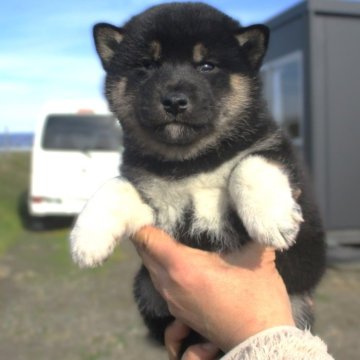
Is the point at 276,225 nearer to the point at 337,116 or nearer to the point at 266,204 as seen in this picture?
the point at 266,204

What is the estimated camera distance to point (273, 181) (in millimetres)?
2197

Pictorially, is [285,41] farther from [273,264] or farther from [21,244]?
[273,264]

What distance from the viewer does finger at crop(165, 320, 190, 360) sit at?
249cm

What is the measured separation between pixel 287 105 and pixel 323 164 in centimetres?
188

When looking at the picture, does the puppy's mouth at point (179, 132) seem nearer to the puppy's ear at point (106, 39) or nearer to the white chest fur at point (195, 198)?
the white chest fur at point (195, 198)

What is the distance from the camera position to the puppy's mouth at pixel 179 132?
2.47 m

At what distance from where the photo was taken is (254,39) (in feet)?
8.71

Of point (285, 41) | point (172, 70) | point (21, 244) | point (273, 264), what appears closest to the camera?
point (273, 264)

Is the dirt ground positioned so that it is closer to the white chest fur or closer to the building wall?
the building wall

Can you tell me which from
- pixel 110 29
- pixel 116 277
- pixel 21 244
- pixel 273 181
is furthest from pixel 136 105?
pixel 21 244

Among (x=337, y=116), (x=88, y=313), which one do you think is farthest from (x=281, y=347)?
(x=337, y=116)

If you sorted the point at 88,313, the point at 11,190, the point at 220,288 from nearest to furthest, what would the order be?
the point at 220,288 < the point at 88,313 < the point at 11,190

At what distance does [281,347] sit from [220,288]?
37 cm

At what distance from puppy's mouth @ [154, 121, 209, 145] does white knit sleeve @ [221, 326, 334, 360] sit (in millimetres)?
912
